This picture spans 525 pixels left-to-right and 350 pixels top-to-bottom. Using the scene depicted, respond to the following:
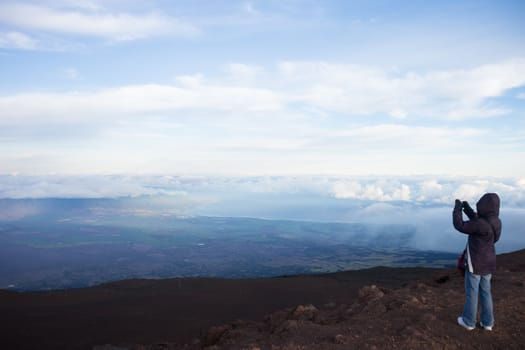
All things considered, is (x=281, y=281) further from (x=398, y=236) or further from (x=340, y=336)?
(x=398, y=236)

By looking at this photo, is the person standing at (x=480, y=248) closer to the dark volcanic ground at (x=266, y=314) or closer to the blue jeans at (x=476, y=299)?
the blue jeans at (x=476, y=299)

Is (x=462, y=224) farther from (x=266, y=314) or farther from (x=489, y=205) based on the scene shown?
(x=266, y=314)

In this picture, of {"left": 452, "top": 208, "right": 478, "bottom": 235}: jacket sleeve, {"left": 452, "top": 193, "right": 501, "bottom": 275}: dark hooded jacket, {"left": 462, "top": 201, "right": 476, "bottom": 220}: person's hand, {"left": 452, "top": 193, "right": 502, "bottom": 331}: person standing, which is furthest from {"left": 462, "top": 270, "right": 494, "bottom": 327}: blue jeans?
{"left": 462, "top": 201, "right": 476, "bottom": 220}: person's hand

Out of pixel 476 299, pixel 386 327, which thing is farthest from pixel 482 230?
pixel 386 327

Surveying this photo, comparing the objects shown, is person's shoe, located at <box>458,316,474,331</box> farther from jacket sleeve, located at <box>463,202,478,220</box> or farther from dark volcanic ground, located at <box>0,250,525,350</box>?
jacket sleeve, located at <box>463,202,478,220</box>

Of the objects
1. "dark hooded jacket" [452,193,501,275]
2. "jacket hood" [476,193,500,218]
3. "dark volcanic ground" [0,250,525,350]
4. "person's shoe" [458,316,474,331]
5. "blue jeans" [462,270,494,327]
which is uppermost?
"jacket hood" [476,193,500,218]

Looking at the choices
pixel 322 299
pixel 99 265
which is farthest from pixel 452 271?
pixel 99 265

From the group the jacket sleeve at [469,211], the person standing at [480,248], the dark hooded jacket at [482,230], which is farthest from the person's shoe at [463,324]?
the jacket sleeve at [469,211]

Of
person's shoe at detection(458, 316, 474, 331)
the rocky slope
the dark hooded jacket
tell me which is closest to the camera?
the rocky slope
